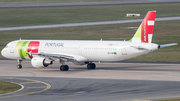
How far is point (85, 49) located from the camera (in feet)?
175

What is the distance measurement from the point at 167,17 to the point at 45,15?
4110 centimetres

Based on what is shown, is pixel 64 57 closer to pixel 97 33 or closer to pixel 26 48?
pixel 26 48

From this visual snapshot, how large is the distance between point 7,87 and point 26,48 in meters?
18.2

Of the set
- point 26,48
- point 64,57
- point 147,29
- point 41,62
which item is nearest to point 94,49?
point 64,57

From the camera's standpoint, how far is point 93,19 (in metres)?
117

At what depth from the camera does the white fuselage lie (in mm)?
50750

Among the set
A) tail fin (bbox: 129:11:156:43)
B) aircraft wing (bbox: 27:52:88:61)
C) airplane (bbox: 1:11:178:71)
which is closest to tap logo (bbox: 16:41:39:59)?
airplane (bbox: 1:11:178:71)

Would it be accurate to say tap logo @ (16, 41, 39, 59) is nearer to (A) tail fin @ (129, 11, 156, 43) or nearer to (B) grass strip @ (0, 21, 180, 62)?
(A) tail fin @ (129, 11, 156, 43)

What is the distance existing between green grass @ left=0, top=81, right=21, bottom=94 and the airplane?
11483 millimetres

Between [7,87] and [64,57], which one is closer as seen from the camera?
[7,87]

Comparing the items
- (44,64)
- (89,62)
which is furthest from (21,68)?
(89,62)

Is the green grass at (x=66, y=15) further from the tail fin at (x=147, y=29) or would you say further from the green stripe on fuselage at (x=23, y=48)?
the tail fin at (x=147, y=29)

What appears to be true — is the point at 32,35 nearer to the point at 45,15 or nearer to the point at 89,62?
the point at 45,15

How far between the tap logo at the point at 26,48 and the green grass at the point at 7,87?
1434cm
